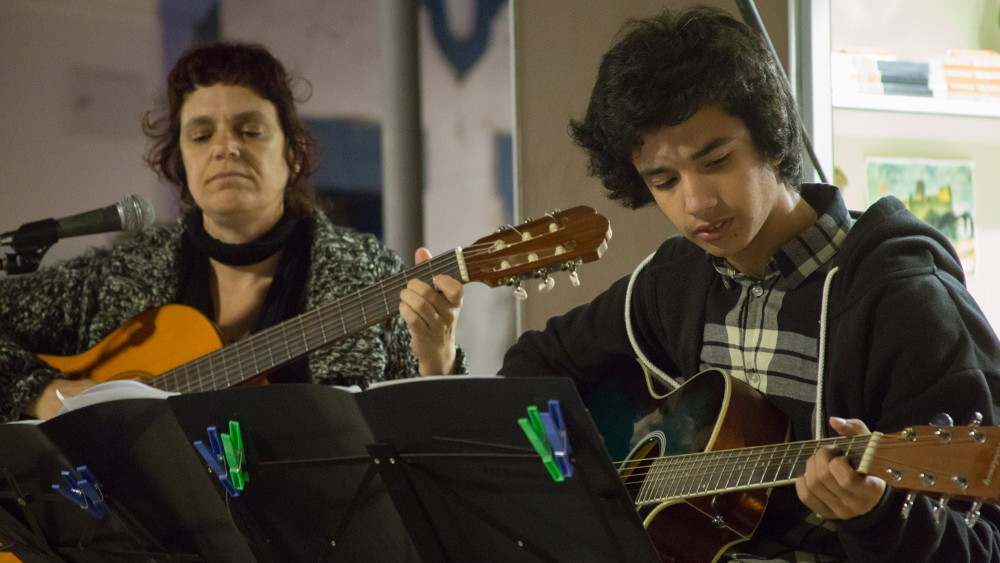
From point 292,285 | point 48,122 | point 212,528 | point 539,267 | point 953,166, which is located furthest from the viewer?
point 48,122

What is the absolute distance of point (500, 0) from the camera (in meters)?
3.06

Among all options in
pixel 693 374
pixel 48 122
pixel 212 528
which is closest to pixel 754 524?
pixel 693 374

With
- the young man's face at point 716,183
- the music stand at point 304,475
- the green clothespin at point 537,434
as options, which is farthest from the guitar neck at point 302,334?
the green clothespin at point 537,434

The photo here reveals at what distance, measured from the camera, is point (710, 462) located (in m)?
1.41

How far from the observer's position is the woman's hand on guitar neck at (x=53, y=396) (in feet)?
7.65

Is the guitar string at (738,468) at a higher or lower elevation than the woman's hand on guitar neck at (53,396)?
higher

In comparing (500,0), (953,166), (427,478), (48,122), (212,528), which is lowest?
(212,528)

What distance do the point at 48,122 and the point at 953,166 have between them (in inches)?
98.2

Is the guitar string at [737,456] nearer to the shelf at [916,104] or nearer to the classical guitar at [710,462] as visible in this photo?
the classical guitar at [710,462]

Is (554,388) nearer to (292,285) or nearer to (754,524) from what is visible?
(754,524)

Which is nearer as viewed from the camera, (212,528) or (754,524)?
(754,524)

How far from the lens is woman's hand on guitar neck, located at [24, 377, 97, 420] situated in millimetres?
2332

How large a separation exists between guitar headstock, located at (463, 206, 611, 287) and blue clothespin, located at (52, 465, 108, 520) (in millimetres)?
733

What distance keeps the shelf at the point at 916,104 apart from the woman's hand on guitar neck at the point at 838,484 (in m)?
1.31
